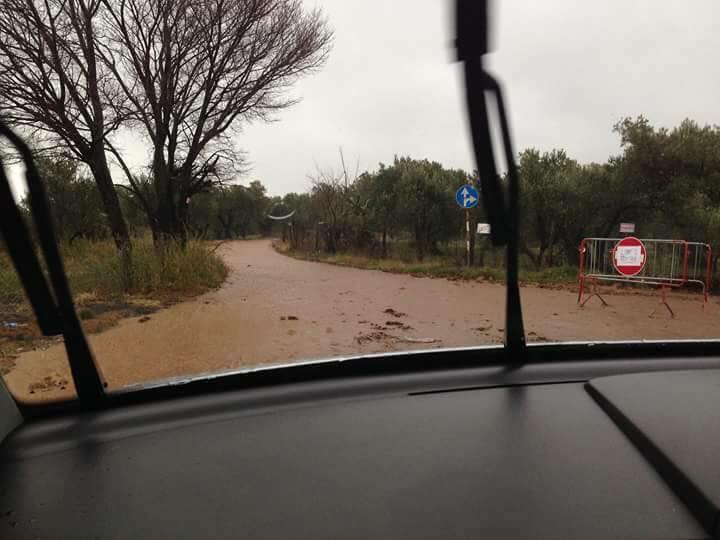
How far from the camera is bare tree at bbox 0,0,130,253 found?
78.7 inches

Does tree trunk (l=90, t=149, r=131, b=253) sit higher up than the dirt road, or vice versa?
tree trunk (l=90, t=149, r=131, b=253)

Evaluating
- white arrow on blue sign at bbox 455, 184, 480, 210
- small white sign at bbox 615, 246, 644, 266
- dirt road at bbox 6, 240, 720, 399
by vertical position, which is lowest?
dirt road at bbox 6, 240, 720, 399

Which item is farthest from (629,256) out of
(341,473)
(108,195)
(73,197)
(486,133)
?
(73,197)

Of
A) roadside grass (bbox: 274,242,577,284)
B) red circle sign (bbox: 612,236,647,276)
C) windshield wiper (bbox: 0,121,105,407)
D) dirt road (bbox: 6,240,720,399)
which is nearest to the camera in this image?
Answer: windshield wiper (bbox: 0,121,105,407)

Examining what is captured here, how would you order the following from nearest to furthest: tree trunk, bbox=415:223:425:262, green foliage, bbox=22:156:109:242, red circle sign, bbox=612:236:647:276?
A: green foliage, bbox=22:156:109:242 → red circle sign, bbox=612:236:647:276 → tree trunk, bbox=415:223:425:262

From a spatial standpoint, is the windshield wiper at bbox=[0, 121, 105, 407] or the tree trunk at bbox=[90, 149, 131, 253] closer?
the windshield wiper at bbox=[0, 121, 105, 407]

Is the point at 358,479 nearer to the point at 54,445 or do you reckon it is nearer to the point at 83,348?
the point at 54,445

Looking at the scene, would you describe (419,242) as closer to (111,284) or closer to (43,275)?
(111,284)

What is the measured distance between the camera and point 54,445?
131 centimetres

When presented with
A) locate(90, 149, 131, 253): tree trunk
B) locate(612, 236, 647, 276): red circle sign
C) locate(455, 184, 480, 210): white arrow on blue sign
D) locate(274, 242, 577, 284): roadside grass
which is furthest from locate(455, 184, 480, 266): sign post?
locate(90, 149, 131, 253): tree trunk

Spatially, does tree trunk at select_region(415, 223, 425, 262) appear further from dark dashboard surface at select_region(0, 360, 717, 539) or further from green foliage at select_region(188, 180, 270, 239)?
dark dashboard surface at select_region(0, 360, 717, 539)

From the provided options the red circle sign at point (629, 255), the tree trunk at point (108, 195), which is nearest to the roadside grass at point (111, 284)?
the tree trunk at point (108, 195)

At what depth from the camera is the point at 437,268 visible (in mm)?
8141

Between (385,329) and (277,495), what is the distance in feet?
11.8
